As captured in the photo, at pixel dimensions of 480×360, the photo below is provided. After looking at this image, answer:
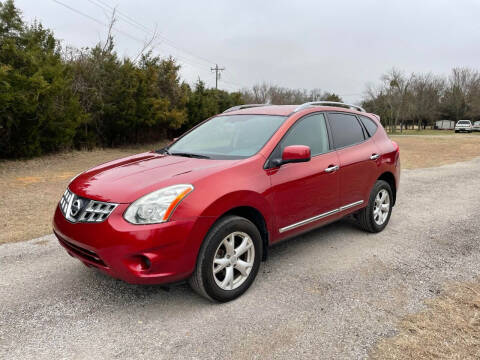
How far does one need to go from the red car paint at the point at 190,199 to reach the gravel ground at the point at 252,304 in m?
0.42

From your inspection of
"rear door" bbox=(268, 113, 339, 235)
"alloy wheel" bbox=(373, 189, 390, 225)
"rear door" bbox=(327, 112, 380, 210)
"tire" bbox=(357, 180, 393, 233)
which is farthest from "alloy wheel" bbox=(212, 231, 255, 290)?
"alloy wheel" bbox=(373, 189, 390, 225)

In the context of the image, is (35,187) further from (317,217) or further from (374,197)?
(374,197)

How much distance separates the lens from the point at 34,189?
26.9 ft

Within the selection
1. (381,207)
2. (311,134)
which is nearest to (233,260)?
(311,134)

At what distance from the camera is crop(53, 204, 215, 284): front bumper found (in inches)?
100

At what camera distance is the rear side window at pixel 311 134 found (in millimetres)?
3628

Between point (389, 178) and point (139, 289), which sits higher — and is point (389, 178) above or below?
above

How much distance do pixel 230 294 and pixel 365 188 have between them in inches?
94.1

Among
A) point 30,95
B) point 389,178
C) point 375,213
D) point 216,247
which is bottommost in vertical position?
point 375,213

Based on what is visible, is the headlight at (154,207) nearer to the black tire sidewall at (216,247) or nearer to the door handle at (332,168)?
the black tire sidewall at (216,247)

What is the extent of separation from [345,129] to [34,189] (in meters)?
7.34

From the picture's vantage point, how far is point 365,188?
443cm

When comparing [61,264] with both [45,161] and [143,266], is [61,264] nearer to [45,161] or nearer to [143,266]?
[143,266]

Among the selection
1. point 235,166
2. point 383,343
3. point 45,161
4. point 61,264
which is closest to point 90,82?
point 45,161
